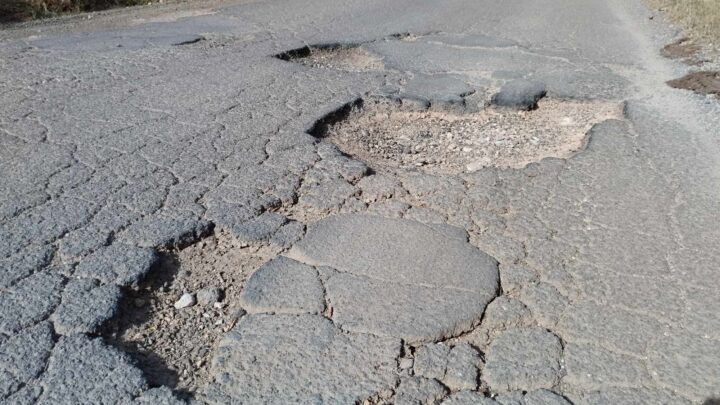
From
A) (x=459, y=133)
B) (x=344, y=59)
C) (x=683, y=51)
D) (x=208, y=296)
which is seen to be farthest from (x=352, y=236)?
(x=683, y=51)

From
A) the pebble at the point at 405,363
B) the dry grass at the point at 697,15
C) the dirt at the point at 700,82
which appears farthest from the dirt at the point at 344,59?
the pebble at the point at 405,363

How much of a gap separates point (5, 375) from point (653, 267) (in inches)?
105

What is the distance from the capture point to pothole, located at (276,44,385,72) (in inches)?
248

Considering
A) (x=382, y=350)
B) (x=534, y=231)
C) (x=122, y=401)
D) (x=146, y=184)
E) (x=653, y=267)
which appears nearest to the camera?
(x=122, y=401)

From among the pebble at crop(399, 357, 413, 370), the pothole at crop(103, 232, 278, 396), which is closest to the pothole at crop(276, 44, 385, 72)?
the pothole at crop(103, 232, 278, 396)

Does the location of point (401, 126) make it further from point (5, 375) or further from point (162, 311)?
point (5, 375)

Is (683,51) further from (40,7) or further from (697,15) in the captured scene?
(40,7)

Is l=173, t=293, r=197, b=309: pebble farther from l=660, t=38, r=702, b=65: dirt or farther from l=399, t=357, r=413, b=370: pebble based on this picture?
l=660, t=38, r=702, b=65: dirt

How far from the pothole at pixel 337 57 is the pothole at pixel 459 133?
127 cm

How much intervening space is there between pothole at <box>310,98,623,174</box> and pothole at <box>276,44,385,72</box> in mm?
1273

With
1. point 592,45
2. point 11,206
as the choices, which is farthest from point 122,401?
point 592,45

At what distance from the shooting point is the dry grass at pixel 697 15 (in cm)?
770

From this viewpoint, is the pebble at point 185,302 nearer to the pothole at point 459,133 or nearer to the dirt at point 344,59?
the pothole at point 459,133

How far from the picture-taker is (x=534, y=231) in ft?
10.7
